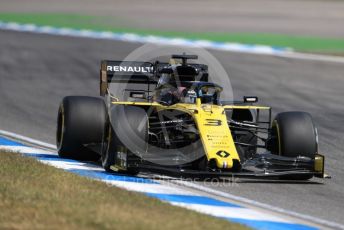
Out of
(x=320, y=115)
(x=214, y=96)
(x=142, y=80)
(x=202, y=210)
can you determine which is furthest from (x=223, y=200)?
(x=320, y=115)

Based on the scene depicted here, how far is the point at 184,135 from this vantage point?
10.8 meters

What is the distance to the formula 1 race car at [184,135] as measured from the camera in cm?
1044

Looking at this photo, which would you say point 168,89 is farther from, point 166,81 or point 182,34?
point 182,34

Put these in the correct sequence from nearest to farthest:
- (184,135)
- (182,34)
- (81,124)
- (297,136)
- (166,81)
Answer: (184,135) → (297,136) → (81,124) → (166,81) → (182,34)

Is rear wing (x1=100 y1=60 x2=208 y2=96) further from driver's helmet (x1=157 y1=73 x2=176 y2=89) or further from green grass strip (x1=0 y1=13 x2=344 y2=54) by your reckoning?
green grass strip (x1=0 y1=13 x2=344 y2=54)

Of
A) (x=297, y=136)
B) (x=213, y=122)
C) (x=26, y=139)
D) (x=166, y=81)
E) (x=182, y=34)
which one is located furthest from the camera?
(x=182, y=34)

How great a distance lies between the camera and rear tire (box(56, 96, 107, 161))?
1149 cm

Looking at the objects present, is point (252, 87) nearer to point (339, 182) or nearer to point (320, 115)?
point (320, 115)

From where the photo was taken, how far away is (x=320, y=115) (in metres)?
16.5

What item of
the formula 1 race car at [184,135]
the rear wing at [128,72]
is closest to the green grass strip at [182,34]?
the rear wing at [128,72]

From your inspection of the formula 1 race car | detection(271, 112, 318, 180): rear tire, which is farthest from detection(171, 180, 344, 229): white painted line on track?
detection(271, 112, 318, 180): rear tire

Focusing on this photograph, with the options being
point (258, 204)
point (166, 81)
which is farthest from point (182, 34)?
point (258, 204)

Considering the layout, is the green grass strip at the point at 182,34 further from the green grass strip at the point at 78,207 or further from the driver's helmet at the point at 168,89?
the green grass strip at the point at 78,207

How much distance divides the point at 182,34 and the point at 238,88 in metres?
10.8
